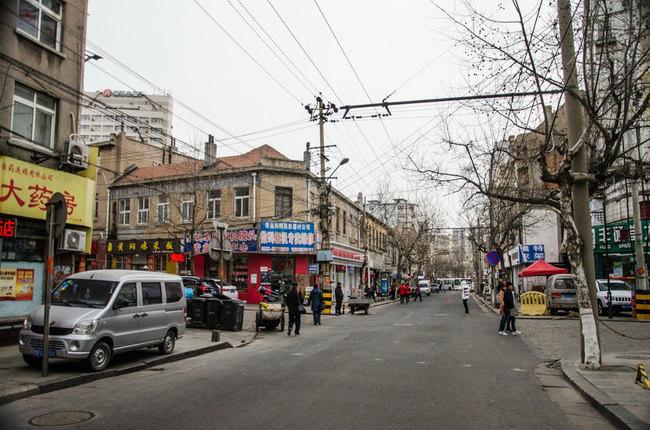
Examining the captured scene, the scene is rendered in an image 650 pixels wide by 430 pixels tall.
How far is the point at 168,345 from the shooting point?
1241 centimetres

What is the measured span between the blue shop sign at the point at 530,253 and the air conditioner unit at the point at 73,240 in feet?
119

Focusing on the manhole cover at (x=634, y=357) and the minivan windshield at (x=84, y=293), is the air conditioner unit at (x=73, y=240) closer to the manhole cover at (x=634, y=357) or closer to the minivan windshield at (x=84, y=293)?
the minivan windshield at (x=84, y=293)

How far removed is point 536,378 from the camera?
32.3ft

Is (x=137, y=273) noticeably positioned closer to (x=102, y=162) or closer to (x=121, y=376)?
(x=121, y=376)

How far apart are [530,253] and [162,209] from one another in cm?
3008

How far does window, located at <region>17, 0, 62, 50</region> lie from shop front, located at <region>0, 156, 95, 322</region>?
3.87 meters

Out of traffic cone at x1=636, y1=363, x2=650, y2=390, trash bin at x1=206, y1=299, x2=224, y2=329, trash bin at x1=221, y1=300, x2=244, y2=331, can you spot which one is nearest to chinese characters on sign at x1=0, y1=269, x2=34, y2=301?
trash bin at x1=206, y1=299, x2=224, y2=329

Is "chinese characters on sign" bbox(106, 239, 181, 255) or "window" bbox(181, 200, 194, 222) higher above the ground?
"window" bbox(181, 200, 194, 222)

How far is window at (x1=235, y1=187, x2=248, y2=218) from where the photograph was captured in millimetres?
36531

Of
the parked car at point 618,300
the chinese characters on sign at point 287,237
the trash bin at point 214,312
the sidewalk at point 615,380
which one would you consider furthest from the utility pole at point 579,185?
the chinese characters on sign at point 287,237

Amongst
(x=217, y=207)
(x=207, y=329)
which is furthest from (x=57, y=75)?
(x=217, y=207)

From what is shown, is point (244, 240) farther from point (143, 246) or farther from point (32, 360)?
point (32, 360)

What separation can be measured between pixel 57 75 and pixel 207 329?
960 centimetres

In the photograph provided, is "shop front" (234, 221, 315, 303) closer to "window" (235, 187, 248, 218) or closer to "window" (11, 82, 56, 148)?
"window" (235, 187, 248, 218)
